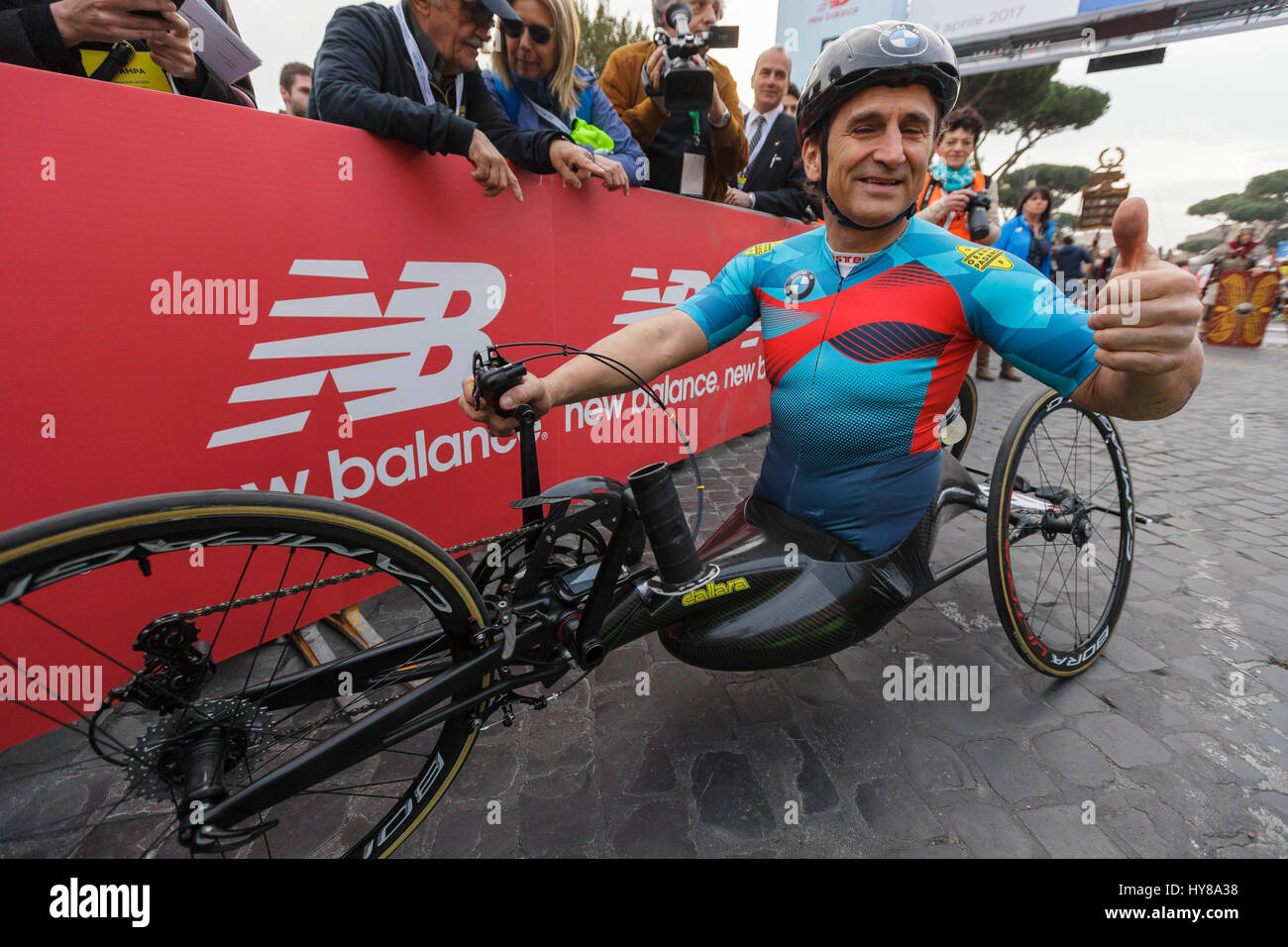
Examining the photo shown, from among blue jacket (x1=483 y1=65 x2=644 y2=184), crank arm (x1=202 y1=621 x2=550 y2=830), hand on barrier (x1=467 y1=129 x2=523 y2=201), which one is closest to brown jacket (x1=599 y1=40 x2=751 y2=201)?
blue jacket (x1=483 y1=65 x2=644 y2=184)

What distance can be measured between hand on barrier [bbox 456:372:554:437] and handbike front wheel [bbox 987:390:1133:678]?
1754 mm

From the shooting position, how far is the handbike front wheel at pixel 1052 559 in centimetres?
212

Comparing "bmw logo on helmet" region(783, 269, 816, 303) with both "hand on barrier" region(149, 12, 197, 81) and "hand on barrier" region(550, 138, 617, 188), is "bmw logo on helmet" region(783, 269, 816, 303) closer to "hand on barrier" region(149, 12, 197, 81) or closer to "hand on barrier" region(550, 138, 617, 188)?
"hand on barrier" region(550, 138, 617, 188)

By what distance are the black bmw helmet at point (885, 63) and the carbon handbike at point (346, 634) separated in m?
1.28

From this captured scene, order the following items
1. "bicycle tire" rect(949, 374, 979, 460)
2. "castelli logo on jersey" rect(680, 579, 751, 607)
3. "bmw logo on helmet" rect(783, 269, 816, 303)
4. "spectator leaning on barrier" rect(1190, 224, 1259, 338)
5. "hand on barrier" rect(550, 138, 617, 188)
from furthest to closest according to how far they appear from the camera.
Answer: "spectator leaning on barrier" rect(1190, 224, 1259, 338) → "bicycle tire" rect(949, 374, 979, 460) → "hand on barrier" rect(550, 138, 617, 188) → "bmw logo on helmet" rect(783, 269, 816, 303) → "castelli logo on jersey" rect(680, 579, 751, 607)

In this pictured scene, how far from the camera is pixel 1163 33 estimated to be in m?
18.3

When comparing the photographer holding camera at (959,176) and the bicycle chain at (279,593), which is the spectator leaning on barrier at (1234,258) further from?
the bicycle chain at (279,593)

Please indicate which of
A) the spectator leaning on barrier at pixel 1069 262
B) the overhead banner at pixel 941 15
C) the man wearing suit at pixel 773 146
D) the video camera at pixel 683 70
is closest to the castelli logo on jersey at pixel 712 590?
the video camera at pixel 683 70

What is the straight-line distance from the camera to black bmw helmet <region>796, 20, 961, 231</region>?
162cm

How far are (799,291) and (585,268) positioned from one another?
200cm

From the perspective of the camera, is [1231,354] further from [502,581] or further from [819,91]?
[502,581]

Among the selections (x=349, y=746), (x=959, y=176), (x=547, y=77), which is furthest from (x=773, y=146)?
(x=349, y=746)
